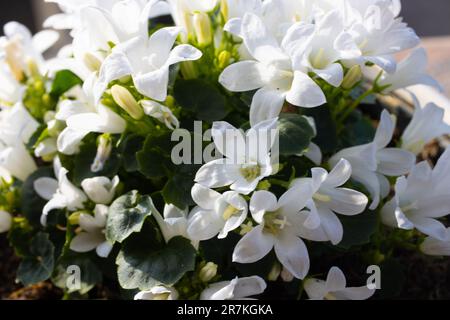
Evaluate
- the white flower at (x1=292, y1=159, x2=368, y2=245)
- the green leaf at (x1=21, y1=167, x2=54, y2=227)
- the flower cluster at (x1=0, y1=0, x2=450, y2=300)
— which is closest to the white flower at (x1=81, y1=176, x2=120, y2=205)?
the flower cluster at (x1=0, y1=0, x2=450, y2=300)

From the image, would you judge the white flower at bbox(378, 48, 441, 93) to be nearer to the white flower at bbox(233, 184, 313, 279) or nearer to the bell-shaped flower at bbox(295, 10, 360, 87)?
the bell-shaped flower at bbox(295, 10, 360, 87)

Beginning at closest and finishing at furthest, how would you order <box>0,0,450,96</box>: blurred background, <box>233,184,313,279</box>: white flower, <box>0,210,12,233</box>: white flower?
<box>233,184,313,279</box>: white flower → <box>0,210,12,233</box>: white flower → <box>0,0,450,96</box>: blurred background

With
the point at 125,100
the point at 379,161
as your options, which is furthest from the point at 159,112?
the point at 379,161

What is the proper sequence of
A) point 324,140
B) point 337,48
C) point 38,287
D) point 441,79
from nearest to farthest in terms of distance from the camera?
point 337,48 → point 324,140 → point 38,287 → point 441,79

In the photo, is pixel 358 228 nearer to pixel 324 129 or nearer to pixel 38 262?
pixel 324 129

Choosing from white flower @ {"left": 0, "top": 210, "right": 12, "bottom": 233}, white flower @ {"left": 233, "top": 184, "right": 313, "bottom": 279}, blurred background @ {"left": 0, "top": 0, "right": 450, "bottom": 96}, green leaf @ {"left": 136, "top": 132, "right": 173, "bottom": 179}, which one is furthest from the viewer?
blurred background @ {"left": 0, "top": 0, "right": 450, "bottom": 96}
